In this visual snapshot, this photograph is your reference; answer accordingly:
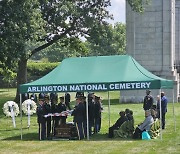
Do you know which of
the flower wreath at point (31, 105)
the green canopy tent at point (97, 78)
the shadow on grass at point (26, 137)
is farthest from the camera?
the flower wreath at point (31, 105)

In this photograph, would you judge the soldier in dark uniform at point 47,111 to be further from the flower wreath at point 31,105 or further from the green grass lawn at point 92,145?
the flower wreath at point 31,105

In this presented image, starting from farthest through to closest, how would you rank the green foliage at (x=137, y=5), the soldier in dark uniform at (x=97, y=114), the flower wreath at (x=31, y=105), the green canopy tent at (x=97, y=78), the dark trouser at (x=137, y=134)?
the green foliage at (x=137, y=5) → the flower wreath at (x=31, y=105) → the soldier in dark uniform at (x=97, y=114) → the dark trouser at (x=137, y=134) → the green canopy tent at (x=97, y=78)

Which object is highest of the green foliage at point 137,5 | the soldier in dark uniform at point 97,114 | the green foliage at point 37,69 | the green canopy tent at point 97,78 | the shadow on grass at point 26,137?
the green foliage at point 137,5

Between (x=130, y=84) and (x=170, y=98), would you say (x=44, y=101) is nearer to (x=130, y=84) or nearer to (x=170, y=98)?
(x=130, y=84)

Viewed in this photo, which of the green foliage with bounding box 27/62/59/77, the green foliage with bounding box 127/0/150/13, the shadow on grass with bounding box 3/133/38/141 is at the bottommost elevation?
the shadow on grass with bounding box 3/133/38/141

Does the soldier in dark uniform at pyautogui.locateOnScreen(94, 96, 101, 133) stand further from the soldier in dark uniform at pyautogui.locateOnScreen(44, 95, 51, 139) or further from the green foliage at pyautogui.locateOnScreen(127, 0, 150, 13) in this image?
the green foliage at pyautogui.locateOnScreen(127, 0, 150, 13)

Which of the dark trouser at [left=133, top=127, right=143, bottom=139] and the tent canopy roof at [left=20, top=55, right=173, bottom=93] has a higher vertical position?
the tent canopy roof at [left=20, top=55, right=173, bottom=93]

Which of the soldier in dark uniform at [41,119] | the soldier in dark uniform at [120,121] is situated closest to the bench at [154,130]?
the soldier in dark uniform at [120,121]

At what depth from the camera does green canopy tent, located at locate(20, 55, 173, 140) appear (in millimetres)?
16859

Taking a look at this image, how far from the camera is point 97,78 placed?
57.4ft

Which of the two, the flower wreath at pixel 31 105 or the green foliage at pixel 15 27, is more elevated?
the green foliage at pixel 15 27

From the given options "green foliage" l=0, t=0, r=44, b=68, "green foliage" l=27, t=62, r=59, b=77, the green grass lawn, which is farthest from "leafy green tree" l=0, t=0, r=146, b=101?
"green foliage" l=27, t=62, r=59, b=77

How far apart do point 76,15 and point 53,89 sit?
17514 mm

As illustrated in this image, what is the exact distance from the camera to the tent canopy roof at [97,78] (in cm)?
1686
